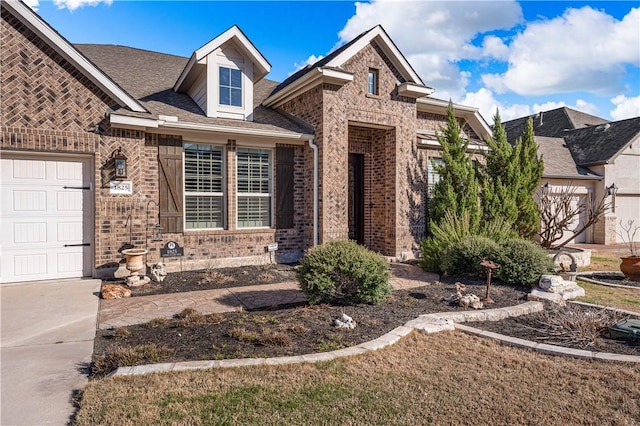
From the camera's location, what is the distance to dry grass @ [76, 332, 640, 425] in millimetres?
2803

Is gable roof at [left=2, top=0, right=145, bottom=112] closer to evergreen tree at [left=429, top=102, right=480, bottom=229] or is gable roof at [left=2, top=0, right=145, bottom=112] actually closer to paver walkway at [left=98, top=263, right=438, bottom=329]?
paver walkway at [left=98, top=263, right=438, bottom=329]

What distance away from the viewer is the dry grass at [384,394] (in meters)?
2.80

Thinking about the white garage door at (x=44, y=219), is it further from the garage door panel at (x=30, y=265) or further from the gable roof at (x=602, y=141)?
the gable roof at (x=602, y=141)

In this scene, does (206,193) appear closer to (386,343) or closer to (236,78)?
(236,78)

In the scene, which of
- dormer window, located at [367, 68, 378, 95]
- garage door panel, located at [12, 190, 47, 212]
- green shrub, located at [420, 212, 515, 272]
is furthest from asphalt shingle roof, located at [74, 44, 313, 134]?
green shrub, located at [420, 212, 515, 272]

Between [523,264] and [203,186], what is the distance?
24.0ft

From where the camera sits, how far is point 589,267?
10.5 m

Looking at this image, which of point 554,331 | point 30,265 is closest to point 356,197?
point 554,331

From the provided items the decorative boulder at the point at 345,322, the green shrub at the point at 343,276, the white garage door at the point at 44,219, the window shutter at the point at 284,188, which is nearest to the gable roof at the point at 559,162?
the window shutter at the point at 284,188

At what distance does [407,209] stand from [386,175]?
1182 mm

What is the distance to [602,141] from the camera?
1850cm

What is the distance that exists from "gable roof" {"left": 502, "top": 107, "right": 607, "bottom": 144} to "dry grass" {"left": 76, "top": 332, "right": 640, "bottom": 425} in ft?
70.4

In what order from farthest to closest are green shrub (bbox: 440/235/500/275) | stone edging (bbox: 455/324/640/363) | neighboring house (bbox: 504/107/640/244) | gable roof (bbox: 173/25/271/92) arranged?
neighboring house (bbox: 504/107/640/244), gable roof (bbox: 173/25/271/92), green shrub (bbox: 440/235/500/275), stone edging (bbox: 455/324/640/363)

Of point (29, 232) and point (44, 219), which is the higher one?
point (44, 219)
